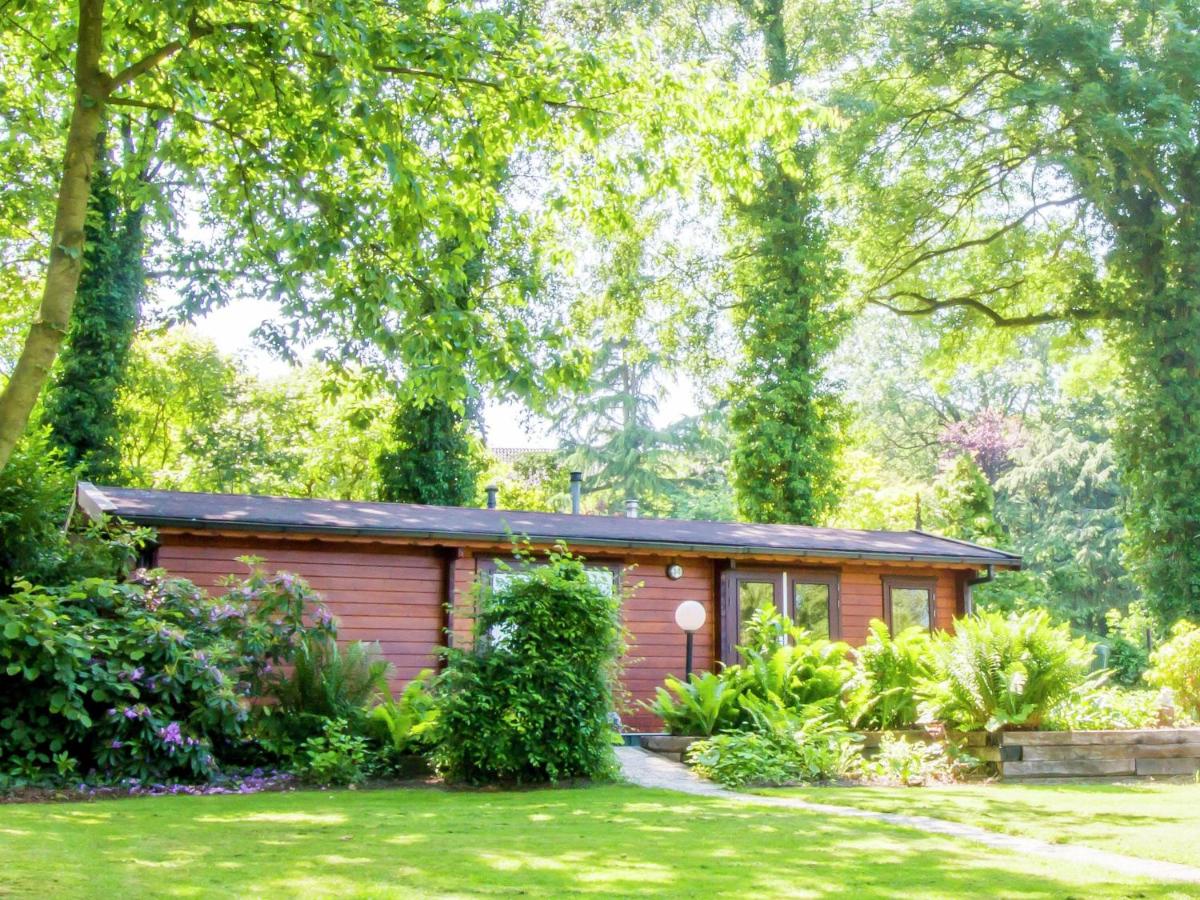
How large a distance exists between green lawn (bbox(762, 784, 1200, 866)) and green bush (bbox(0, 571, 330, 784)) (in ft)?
15.7

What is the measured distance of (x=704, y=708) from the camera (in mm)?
11656

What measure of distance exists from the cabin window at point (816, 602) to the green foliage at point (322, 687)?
6.63m

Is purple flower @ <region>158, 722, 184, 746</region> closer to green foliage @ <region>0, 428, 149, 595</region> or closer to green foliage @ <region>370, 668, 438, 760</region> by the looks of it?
green foliage @ <region>370, 668, 438, 760</region>

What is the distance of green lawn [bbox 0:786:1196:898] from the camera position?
485 centimetres

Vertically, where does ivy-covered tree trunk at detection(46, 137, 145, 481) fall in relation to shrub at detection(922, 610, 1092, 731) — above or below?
above

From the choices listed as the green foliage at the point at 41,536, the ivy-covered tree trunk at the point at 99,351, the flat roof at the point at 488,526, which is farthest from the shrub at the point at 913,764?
the ivy-covered tree trunk at the point at 99,351

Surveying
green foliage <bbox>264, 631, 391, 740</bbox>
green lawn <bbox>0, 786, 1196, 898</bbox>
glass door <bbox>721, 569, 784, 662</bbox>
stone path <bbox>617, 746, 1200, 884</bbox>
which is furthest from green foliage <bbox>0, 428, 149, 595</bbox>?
glass door <bbox>721, 569, 784, 662</bbox>

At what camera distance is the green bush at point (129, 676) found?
9203 mm

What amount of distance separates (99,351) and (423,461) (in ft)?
19.8

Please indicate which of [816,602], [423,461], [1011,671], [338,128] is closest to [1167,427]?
[816,602]

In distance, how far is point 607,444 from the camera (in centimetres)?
3938

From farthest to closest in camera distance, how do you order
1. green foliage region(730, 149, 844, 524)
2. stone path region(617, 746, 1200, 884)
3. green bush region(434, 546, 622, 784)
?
green foliage region(730, 149, 844, 524) → green bush region(434, 546, 622, 784) → stone path region(617, 746, 1200, 884)

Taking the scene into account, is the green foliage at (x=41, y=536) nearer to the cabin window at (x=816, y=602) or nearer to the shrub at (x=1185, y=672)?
the cabin window at (x=816, y=602)

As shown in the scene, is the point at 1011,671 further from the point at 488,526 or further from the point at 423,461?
the point at 423,461
